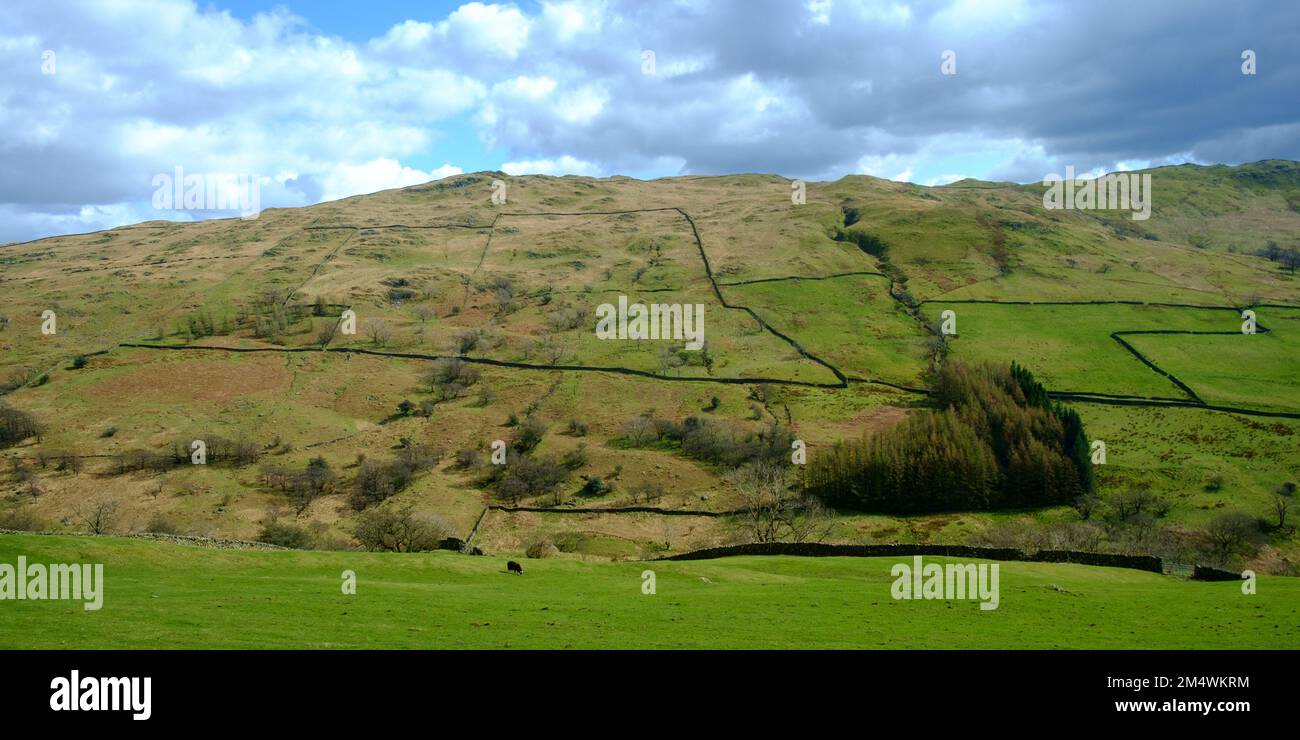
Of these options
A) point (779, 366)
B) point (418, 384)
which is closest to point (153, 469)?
point (418, 384)

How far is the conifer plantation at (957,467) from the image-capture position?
89.8 metres

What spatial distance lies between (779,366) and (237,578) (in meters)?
110

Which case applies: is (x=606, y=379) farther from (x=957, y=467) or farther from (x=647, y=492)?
(x=957, y=467)

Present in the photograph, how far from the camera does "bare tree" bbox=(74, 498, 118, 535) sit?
7562cm

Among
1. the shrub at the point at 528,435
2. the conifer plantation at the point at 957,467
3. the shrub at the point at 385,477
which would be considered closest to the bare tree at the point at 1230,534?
the conifer plantation at the point at 957,467

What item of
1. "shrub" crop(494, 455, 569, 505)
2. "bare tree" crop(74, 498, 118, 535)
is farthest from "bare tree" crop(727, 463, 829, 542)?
"bare tree" crop(74, 498, 118, 535)

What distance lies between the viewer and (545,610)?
30.8 m

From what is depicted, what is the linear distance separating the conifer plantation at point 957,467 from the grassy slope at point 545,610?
46519mm

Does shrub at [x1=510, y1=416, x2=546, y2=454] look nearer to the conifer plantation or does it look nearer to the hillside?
the hillside

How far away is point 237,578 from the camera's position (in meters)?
35.2

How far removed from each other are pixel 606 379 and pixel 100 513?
240 feet

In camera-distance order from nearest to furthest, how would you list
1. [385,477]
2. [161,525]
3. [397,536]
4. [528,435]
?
[397,536] < [161,525] < [385,477] < [528,435]

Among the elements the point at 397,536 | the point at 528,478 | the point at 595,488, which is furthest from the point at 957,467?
the point at 397,536
